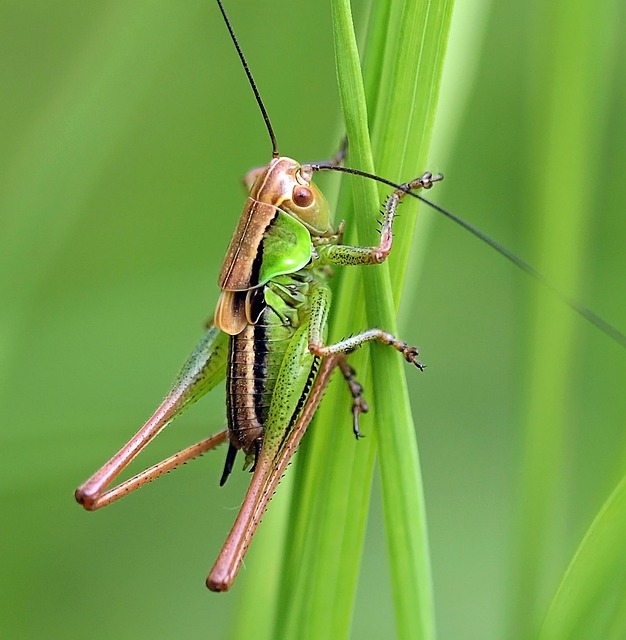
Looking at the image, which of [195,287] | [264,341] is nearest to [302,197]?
[264,341]

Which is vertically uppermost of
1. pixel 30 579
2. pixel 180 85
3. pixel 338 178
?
pixel 180 85

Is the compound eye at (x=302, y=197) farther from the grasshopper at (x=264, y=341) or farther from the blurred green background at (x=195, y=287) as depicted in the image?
the blurred green background at (x=195, y=287)

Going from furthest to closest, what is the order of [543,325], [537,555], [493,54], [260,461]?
[493,54] < [260,461] < [543,325] < [537,555]

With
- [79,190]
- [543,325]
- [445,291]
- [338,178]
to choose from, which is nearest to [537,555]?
[543,325]

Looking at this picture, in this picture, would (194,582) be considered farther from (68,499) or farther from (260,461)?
(260,461)

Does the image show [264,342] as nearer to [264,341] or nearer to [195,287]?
[264,341]

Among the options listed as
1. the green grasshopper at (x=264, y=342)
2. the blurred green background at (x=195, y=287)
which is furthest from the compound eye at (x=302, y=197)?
the blurred green background at (x=195, y=287)
